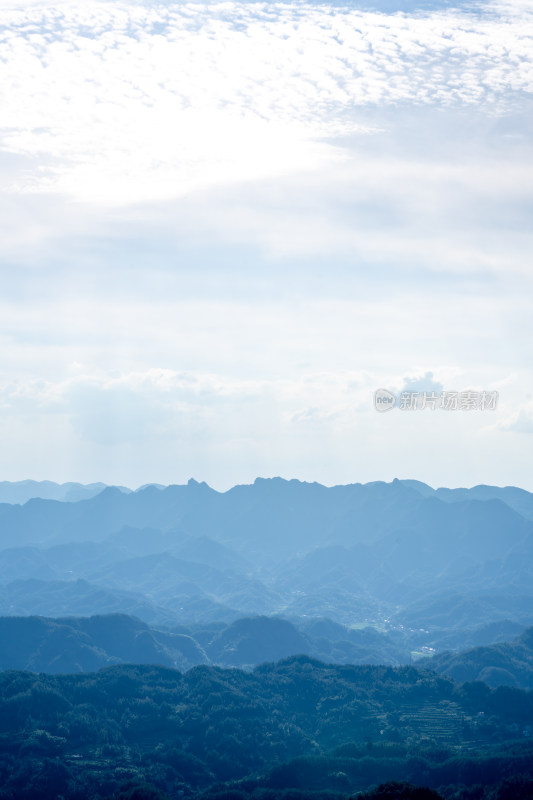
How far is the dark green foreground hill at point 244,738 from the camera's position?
5246 inches

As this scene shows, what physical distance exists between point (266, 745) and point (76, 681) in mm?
49084

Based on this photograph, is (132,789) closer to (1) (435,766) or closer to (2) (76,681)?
→ (1) (435,766)

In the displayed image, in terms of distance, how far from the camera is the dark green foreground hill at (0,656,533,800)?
133250 millimetres

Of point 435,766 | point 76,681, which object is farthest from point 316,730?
point 76,681

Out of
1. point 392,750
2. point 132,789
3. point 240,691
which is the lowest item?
point 240,691

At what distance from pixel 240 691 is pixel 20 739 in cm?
5830

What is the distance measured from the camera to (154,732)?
552 ft

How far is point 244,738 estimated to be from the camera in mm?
163750

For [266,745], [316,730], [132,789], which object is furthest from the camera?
[316,730]

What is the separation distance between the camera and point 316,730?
177 metres

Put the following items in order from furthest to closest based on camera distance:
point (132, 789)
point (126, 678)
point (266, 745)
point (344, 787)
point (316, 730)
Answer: point (126, 678)
point (316, 730)
point (266, 745)
point (344, 787)
point (132, 789)

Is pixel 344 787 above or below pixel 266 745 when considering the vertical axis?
above

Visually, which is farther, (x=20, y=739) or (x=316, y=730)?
(x=316, y=730)

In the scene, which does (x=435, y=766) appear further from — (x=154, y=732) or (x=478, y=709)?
(x=154, y=732)
